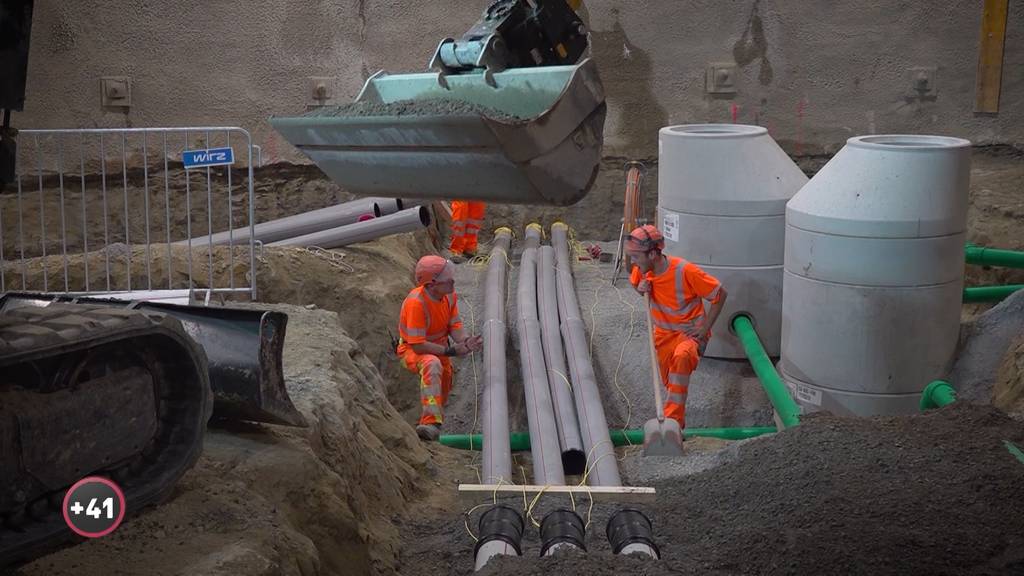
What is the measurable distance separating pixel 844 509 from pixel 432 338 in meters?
3.77

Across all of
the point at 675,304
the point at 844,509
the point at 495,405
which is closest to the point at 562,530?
the point at 844,509

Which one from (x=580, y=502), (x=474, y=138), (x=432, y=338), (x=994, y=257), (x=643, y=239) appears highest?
(x=474, y=138)

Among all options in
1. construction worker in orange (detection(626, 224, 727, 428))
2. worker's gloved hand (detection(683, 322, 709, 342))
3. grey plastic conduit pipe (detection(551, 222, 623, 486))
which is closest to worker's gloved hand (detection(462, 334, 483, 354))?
grey plastic conduit pipe (detection(551, 222, 623, 486))

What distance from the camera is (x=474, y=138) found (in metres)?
3.57

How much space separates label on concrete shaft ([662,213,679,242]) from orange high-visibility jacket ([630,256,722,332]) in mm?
648

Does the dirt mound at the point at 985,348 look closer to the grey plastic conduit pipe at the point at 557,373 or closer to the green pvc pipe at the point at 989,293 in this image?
the green pvc pipe at the point at 989,293

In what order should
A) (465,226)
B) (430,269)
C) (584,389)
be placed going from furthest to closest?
(465,226) < (430,269) < (584,389)

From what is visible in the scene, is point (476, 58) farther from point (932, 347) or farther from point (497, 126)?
point (932, 347)

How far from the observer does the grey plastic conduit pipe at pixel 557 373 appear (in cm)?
674

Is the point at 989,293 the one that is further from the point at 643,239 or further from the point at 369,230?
the point at 369,230

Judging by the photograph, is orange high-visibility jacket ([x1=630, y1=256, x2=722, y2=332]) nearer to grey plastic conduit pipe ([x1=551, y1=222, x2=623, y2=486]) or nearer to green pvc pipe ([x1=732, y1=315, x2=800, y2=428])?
green pvc pipe ([x1=732, y1=315, x2=800, y2=428])

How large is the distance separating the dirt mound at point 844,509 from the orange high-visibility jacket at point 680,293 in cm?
210

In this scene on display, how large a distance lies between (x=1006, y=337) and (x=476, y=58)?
5.22 meters

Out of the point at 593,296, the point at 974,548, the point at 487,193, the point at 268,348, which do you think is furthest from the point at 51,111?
the point at 974,548
